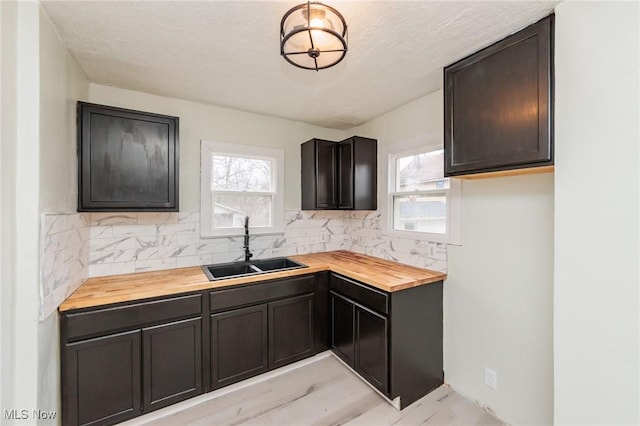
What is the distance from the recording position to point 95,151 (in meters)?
1.89

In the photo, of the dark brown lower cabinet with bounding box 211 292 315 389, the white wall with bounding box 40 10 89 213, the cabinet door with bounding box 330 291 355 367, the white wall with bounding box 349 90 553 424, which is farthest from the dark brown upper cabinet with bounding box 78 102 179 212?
the white wall with bounding box 349 90 553 424

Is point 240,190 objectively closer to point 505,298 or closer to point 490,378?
Result: point 505,298

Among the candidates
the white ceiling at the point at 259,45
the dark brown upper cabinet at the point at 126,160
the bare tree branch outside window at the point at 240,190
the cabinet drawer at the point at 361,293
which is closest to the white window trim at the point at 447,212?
the white ceiling at the point at 259,45

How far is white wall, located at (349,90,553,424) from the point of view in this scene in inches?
65.1

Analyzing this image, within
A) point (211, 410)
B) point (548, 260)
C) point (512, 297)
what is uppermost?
point (548, 260)

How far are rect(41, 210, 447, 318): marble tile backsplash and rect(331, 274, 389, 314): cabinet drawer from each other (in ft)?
2.07

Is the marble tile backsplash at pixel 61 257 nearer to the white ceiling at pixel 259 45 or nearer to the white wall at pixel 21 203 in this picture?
the white wall at pixel 21 203

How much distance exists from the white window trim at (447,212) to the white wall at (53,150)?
2558 millimetres

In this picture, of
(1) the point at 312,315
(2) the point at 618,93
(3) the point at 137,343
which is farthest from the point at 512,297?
(3) the point at 137,343

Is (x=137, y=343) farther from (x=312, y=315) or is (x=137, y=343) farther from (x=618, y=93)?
(x=618, y=93)

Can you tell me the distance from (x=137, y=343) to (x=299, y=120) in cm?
251

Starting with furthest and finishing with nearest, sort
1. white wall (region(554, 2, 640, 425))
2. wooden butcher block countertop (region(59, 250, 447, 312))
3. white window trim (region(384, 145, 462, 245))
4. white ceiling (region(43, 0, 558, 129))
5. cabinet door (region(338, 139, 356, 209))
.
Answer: cabinet door (region(338, 139, 356, 209)) < white window trim (region(384, 145, 462, 245)) < wooden butcher block countertop (region(59, 250, 447, 312)) < white ceiling (region(43, 0, 558, 129)) < white wall (region(554, 2, 640, 425))

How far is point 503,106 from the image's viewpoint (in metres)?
1.56

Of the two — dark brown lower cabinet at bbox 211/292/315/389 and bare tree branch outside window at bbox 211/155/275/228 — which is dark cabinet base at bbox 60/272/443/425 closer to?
dark brown lower cabinet at bbox 211/292/315/389
